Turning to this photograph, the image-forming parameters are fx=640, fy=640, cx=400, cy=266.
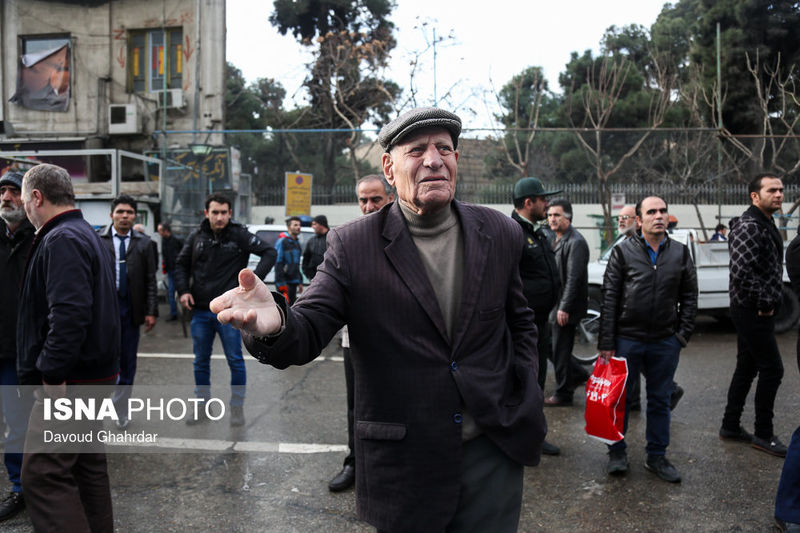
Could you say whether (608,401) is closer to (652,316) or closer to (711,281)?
(652,316)

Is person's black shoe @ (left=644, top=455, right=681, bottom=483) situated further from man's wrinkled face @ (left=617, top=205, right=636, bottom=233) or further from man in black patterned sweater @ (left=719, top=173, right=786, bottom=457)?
man's wrinkled face @ (left=617, top=205, right=636, bottom=233)

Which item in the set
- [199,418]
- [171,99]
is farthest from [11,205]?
[171,99]

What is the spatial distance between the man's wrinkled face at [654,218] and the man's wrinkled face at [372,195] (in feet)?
6.01

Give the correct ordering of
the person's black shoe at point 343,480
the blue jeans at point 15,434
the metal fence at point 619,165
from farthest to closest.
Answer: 1. the metal fence at point 619,165
2. the person's black shoe at point 343,480
3. the blue jeans at point 15,434

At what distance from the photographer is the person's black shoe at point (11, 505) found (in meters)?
3.74

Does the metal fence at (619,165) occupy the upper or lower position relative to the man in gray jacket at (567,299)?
upper

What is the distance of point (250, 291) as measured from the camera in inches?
71.7

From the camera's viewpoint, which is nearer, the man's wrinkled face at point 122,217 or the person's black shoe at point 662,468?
the person's black shoe at point 662,468

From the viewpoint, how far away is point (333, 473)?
446 cm

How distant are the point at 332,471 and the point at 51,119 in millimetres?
18272

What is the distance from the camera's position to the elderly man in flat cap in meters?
2.03

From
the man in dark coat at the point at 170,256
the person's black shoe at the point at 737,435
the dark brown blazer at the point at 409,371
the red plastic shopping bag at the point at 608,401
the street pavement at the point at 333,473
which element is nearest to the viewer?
the dark brown blazer at the point at 409,371

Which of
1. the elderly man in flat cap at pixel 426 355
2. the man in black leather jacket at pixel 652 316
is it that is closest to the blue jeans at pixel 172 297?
the man in black leather jacket at pixel 652 316

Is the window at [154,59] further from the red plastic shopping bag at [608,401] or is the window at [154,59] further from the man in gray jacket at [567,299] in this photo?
the red plastic shopping bag at [608,401]
